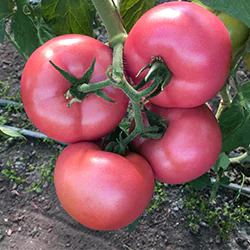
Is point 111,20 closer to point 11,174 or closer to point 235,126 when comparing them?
point 235,126

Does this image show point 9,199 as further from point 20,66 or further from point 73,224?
point 20,66

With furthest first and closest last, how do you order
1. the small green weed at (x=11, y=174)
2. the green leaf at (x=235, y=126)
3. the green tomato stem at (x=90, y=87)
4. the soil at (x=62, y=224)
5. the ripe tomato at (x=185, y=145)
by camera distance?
the small green weed at (x=11, y=174), the soil at (x=62, y=224), the green leaf at (x=235, y=126), the ripe tomato at (x=185, y=145), the green tomato stem at (x=90, y=87)

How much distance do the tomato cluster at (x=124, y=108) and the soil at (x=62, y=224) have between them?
0.82 meters

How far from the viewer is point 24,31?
30.5 inches

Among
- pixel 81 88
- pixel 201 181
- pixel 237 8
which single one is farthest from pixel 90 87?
pixel 201 181

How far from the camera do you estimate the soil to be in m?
1.37

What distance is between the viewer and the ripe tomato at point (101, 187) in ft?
1.82

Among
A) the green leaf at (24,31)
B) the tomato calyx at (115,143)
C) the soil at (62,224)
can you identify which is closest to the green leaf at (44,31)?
the green leaf at (24,31)

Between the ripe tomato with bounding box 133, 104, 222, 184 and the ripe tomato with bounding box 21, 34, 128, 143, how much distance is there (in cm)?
9

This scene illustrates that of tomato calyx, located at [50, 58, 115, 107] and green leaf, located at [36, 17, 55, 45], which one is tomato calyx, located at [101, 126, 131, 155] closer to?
tomato calyx, located at [50, 58, 115, 107]

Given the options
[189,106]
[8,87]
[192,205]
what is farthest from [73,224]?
[189,106]

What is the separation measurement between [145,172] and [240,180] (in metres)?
1.02

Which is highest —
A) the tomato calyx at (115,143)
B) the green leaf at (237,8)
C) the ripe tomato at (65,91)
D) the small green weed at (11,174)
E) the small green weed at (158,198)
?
the green leaf at (237,8)

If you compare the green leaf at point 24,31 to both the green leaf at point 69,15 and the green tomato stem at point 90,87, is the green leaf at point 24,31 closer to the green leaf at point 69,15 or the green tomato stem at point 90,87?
the green leaf at point 69,15
